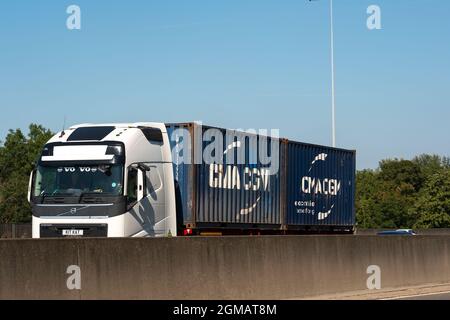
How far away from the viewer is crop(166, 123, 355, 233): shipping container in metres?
22.6

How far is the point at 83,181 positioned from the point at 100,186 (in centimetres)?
40

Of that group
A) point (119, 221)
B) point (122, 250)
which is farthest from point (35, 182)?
point (122, 250)

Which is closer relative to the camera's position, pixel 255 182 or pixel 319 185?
pixel 255 182

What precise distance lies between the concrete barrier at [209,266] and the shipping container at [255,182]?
12.8 feet

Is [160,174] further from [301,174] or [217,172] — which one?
[301,174]

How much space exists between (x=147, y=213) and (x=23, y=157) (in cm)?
7765

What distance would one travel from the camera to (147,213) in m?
20.6

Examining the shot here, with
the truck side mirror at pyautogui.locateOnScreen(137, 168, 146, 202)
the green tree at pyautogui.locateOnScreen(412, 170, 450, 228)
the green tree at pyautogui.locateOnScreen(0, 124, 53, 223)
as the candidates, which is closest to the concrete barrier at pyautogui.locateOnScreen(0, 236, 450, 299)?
the truck side mirror at pyautogui.locateOnScreen(137, 168, 146, 202)

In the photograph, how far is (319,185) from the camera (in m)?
28.1

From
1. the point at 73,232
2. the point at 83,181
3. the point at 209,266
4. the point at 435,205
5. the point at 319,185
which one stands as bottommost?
the point at 435,205

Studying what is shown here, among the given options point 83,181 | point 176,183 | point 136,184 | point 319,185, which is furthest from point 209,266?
point 319,185

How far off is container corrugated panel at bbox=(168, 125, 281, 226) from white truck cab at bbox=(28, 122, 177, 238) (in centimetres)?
115

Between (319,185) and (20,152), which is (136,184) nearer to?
(319,185)

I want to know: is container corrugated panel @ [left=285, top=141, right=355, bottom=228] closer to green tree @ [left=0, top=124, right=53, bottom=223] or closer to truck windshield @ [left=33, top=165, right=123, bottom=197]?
truck windshield @ [left=33, top=165, right=123, bottom=197]
